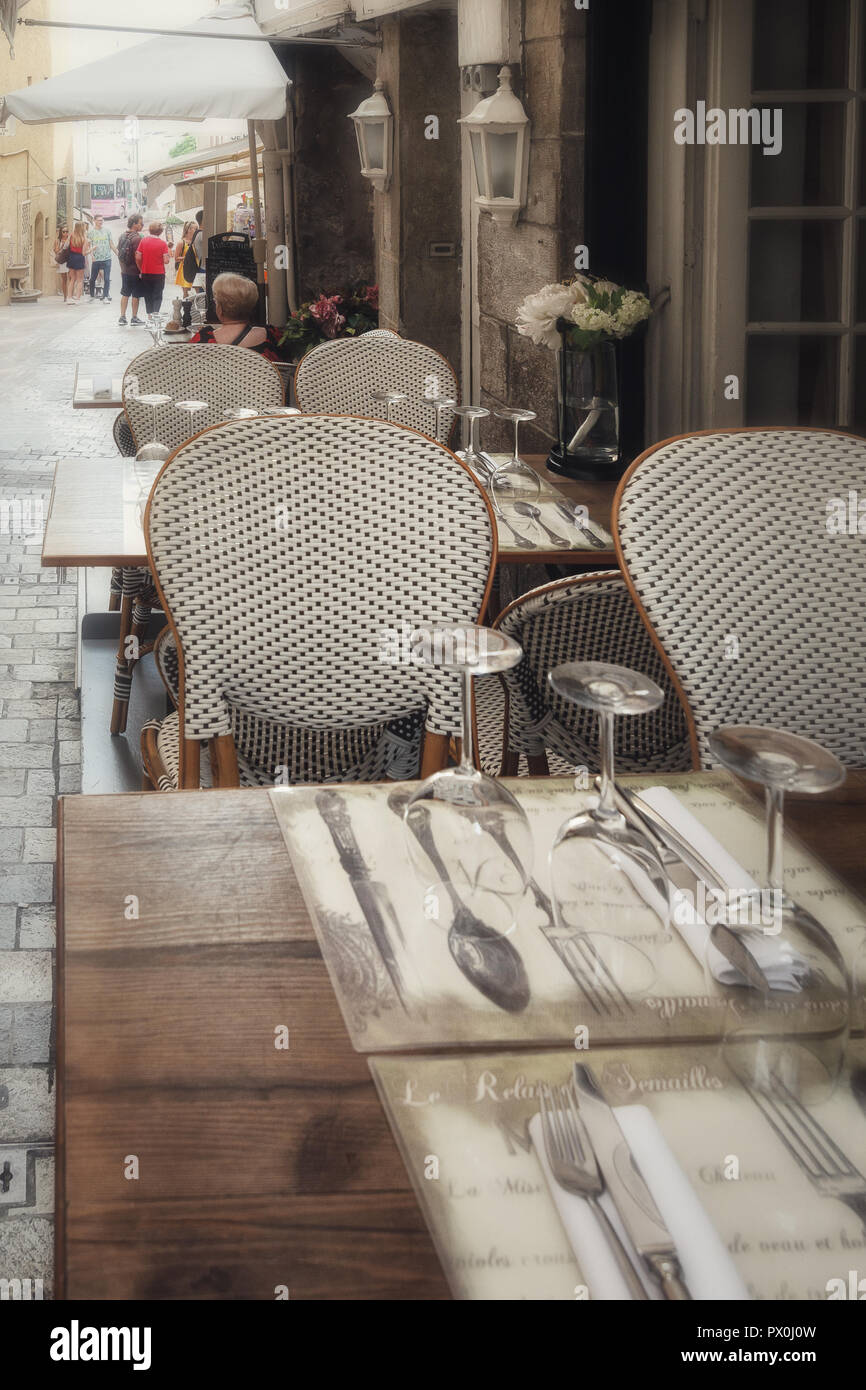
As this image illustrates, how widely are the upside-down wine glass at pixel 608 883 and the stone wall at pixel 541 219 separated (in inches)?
148

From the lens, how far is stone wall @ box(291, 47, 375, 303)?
1043 cm

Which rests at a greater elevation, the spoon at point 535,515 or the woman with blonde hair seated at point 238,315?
the woman with blonde hair seated at point 238,315

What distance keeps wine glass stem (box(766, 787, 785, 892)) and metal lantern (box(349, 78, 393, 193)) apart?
24.3 feet

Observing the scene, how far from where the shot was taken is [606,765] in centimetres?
118

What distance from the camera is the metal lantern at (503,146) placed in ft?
15.9

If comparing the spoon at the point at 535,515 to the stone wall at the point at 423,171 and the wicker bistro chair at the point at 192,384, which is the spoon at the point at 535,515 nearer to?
the wicker bistro chair at the point at 192,384

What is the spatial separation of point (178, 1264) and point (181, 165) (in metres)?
19.7

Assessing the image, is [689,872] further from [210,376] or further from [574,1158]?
[210,376]

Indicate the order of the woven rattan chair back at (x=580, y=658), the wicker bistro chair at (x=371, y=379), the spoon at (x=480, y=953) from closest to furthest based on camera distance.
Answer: the spoon at (x=480, y=953)
the woven rattan chair back at (x=580, y=658)
the wicker bistro chair at (x=371, y=379)

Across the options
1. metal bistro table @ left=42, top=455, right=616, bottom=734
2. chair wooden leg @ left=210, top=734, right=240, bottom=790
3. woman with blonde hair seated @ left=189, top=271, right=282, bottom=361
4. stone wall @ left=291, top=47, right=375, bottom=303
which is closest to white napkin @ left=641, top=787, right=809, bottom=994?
chair wooden leg @ left=210, top=734, right=240, bottom=790

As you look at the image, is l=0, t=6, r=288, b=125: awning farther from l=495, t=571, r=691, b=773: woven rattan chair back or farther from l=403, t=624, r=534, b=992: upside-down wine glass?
l=403, t=624, r=534, b=992: upside-down wine glass

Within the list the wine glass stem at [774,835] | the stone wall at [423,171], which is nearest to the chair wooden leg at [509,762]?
the wine glass stem at [774,835]

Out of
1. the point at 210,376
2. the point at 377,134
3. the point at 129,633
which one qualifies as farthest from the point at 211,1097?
the point at 377,134

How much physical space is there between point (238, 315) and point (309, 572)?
5.38m
